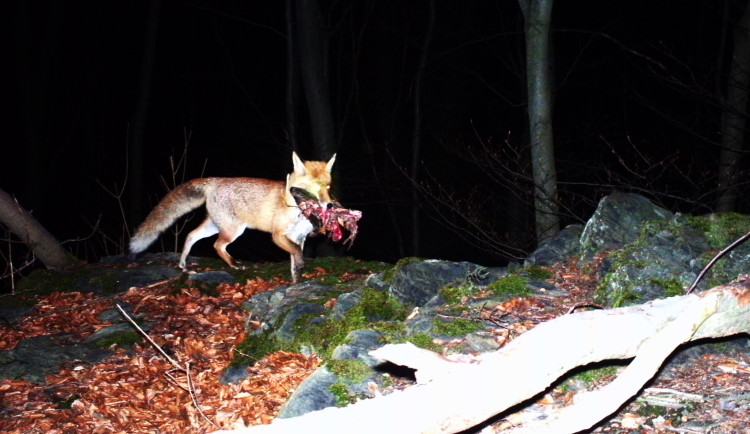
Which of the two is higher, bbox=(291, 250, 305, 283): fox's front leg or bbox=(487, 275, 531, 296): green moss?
Answer: bbox=(487, 275, 531, 296): green moss

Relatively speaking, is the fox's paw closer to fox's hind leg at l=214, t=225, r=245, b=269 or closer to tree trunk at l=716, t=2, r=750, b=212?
fox's hind leg at l=214, t=225, r=245, b=269

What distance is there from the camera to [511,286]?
616 centimetres

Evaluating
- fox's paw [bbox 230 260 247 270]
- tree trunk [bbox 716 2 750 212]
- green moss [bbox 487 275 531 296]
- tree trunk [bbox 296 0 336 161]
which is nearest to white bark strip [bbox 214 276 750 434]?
green moss [bbox 487 275 531 296]

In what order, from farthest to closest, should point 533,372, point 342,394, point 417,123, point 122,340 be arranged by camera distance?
point 417,123
point 122,340
point 342,394
point 533,372

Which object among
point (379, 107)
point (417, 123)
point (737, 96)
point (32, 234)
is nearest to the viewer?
point (32, 234)

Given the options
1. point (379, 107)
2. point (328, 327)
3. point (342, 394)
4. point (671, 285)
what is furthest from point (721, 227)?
point (379, 107)

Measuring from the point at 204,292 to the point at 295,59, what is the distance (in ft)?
35.5

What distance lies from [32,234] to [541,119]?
8.01 m

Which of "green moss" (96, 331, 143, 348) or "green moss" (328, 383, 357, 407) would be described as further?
"green moss" (96, 331, 143, 348)

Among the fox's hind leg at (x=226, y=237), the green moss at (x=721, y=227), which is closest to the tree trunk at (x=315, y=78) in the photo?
the fox's hind leg at (x=226, y=237)

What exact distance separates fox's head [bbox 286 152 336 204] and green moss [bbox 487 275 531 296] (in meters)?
2.68

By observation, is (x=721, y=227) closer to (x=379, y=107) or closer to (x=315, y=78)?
(x=315, y=78)

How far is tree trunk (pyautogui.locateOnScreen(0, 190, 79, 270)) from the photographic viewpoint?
373 inches

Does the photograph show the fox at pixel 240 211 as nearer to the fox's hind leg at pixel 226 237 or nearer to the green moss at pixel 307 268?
the fox's hind leg at pixel 226 237
